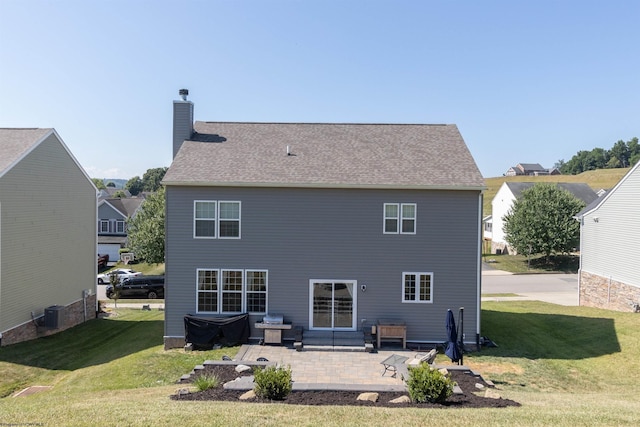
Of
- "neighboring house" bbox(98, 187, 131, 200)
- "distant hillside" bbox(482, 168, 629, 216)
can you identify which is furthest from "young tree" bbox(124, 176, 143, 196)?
"distant hillside" bbox(482, 168, 629, 216)

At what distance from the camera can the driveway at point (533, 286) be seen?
1162 inches

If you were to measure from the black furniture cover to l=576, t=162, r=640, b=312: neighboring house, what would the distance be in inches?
725

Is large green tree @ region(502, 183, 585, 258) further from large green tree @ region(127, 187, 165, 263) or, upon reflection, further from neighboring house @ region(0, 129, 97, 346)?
neighboring house @ region(0, 129, 97, 346)

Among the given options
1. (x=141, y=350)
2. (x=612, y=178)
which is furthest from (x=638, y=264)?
(x=612, y=178)

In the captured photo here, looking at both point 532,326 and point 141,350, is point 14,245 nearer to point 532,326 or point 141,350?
point 141,350

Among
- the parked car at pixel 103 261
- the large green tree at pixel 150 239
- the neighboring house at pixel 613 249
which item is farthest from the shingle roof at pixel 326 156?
the parked car at pixel 103 261

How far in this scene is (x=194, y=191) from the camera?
53.5 ft

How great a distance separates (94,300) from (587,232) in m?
27.5

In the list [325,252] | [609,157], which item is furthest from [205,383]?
[609,157]

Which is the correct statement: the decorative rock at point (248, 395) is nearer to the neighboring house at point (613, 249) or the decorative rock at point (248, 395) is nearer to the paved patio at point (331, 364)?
the paved patio at point (331, 364)

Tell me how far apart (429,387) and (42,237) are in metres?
17.2

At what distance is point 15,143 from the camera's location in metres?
18.9

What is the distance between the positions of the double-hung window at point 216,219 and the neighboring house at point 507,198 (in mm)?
39315

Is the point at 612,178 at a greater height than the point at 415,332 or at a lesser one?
greater
